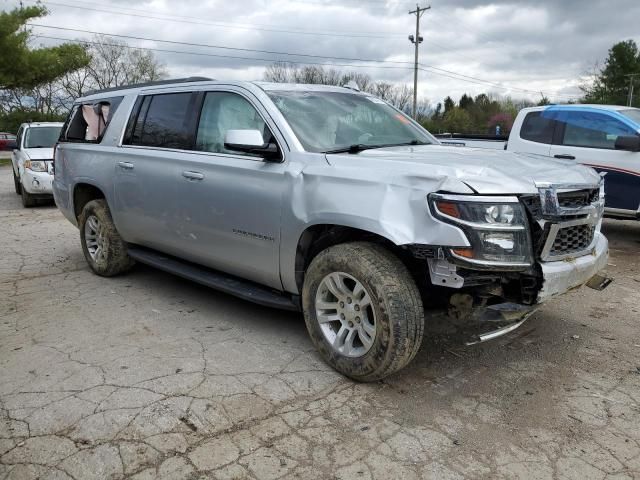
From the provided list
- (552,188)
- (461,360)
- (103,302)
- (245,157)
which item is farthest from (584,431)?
(103,302)

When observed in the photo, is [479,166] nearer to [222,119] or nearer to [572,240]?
[572,240]

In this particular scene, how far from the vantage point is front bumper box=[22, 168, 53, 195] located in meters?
11.2

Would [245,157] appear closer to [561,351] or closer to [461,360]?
[461,360]

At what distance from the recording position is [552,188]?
314 cm

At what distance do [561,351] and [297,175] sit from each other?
2.26 meters

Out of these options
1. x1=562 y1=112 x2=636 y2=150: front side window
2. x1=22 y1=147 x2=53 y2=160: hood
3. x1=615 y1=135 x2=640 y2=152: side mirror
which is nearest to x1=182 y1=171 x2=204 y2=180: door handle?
x1=615 y1=135 x2=640 y2=152: side mirror

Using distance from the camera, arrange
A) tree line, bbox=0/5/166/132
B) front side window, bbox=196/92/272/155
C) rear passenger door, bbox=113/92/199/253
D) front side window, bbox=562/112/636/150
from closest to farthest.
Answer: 1. front side window, bbox=196/92/272/155
2. rear passenger door, bbox=113/92/199/253
3. front side window, bbox=562/112/636/150
4. tree line, bbox=0/5/166/132

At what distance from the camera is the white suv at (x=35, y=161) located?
36.7ft

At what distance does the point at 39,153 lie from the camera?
1158cm

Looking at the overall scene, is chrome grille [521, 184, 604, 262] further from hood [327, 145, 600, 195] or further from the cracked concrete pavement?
the cracked concrete pavement

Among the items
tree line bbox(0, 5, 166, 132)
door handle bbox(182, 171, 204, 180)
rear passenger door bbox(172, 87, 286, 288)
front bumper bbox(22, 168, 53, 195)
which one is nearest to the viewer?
rear passenger door bbox(172, 87, 286, 288)

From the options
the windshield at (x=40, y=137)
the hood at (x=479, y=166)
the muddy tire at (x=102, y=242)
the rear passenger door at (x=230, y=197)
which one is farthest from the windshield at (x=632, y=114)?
the windshield at (x=40, y=137)

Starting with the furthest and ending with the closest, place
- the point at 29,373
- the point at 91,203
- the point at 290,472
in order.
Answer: the point at 91,203
the point at 29,373
the point at 290,472

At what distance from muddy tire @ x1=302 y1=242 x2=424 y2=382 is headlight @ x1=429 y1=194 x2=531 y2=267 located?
0.43m
